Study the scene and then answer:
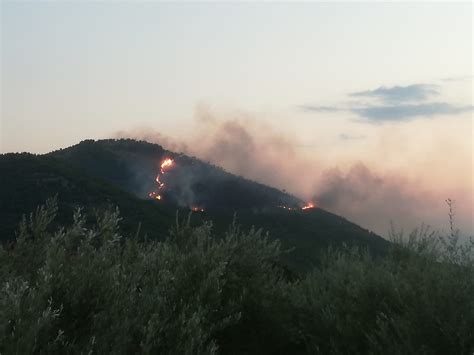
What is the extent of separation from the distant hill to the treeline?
5434 centimetres

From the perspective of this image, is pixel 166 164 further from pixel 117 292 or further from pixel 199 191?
pixel 117 292

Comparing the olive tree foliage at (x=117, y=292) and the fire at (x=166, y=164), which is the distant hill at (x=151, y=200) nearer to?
the fire at (x=166, y=164)

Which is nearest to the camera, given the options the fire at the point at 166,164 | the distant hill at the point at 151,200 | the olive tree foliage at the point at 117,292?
the olive tree foliage at the point at 117,292

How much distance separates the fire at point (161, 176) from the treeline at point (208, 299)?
392 ft

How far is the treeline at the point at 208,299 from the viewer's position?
8352 millimetres

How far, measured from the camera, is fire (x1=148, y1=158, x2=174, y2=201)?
139m

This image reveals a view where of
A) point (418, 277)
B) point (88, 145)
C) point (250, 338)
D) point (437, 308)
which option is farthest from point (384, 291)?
point (88, 145)

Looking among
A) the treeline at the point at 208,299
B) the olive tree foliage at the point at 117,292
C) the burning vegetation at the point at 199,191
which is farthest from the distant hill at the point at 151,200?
the olive tree foliage at the point at 117,292

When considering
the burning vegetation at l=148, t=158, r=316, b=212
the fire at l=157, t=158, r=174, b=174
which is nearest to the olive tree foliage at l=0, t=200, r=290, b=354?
the burning vegetation at l=148, t=158, r=316, b=212

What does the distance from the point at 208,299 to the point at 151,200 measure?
106m

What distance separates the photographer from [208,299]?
10852 mm

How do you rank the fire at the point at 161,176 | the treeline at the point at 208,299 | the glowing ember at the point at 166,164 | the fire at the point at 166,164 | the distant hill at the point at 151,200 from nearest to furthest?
the treeline at the point at 208,299 → the distant hill at the point at 151,200 → the fire at the point at 161,176 → the fire at the point at 166,164 → the glowing ember at the point at 166,164

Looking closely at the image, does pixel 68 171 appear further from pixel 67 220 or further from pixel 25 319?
pixel 25 319

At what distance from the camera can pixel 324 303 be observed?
1255 cm
